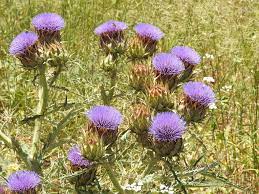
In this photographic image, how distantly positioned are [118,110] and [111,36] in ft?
1.77

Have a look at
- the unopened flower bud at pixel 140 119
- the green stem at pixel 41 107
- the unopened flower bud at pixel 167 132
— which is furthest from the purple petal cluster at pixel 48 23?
the unopened flower bud at pixel 167 132

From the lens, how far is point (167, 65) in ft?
7.52

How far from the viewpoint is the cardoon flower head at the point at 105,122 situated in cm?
205

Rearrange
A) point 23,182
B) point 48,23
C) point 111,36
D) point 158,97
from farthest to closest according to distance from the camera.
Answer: point 111,36
point 48,23
point 158,97
point 23,182

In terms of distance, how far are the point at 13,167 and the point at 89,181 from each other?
59 cm

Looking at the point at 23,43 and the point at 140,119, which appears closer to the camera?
the point at 140,119

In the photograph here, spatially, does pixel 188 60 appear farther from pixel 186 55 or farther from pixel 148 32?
pixel 148 32

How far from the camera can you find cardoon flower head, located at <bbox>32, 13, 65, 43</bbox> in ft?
8.59

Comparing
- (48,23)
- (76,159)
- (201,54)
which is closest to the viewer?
(76,159)

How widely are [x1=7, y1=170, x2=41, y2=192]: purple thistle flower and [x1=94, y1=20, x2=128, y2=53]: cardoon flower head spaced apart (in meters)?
0.96

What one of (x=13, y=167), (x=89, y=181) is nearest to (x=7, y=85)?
(x=13, y=167)

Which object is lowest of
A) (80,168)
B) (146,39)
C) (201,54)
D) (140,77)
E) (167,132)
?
(80,168)

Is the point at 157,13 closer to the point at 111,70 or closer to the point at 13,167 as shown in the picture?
the point at 111,70

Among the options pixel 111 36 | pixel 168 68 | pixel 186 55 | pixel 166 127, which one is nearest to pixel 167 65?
pixel 168 68
